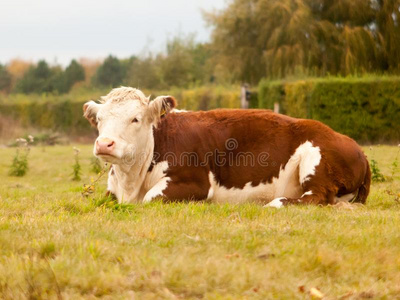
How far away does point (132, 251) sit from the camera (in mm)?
4324

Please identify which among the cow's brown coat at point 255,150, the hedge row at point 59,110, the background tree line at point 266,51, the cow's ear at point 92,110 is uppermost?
the background tree line at point 266,51

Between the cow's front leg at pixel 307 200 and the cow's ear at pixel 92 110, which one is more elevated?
the cow's ear at pixel 92 110

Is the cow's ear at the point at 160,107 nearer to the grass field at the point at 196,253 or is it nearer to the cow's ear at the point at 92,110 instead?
the cow's ear at the point at 92,110

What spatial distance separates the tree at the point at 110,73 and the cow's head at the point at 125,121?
44239 millimetres

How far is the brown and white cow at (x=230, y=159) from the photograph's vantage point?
7.22 m

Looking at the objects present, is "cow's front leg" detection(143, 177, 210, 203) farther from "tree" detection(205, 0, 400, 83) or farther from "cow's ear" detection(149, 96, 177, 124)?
"tree" detection(205, 0, 400, 83)

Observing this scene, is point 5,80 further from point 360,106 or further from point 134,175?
point 134,175

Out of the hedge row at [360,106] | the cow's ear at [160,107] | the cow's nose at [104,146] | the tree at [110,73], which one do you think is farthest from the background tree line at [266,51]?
the cow's nose at [104,146]

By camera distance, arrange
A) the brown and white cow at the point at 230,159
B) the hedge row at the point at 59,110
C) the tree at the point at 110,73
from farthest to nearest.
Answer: the tree at the point at 110,73 < the hedge row at the point at 59,110 < the brown and white cow at the point at 230,159

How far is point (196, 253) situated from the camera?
14.5 ft

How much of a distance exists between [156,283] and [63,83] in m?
46.6

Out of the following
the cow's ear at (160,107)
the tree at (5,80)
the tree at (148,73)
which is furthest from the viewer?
the tree at (5,80)

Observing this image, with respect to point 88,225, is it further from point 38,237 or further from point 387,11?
point 387,11

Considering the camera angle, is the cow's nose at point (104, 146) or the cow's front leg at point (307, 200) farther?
the cow's front leg at point (307, 200)
